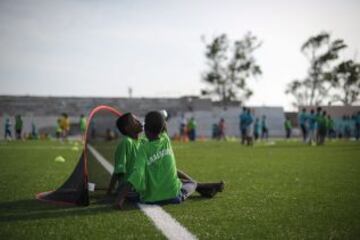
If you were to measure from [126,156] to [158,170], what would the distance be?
2.83 ft

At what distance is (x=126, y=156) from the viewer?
6.47 metres

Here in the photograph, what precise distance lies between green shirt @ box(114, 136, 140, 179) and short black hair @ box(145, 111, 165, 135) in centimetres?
75

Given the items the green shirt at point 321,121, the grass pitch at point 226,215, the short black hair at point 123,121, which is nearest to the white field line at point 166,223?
the grass pitch at point 226,215

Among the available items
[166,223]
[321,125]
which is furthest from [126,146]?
[321,125]

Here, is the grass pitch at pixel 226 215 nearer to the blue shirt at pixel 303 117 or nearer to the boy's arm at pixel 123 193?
the boy's arm at pixel 123 193

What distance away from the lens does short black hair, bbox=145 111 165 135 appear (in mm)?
5750

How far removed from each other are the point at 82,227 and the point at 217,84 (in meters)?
70.4

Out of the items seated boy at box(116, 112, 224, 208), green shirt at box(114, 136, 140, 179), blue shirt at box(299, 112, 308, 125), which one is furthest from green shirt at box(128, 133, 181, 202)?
blue shirt at box(299, 112, 308, 125)

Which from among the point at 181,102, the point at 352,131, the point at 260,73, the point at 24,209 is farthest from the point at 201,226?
the point at 260,73

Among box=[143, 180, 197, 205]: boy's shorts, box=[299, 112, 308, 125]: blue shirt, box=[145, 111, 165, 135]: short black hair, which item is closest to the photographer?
box=[145, 111, 165, 135]: short black hair

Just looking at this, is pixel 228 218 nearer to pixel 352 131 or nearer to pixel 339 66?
pixel 352 131

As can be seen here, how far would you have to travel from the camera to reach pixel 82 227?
15.3 ft

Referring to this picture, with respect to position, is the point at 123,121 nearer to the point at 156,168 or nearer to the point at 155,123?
the point at 155,123

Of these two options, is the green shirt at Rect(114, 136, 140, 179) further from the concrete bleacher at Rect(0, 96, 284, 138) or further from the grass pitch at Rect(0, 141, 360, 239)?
the concrete bleacher at Rect(0, 96, 284, 138)
